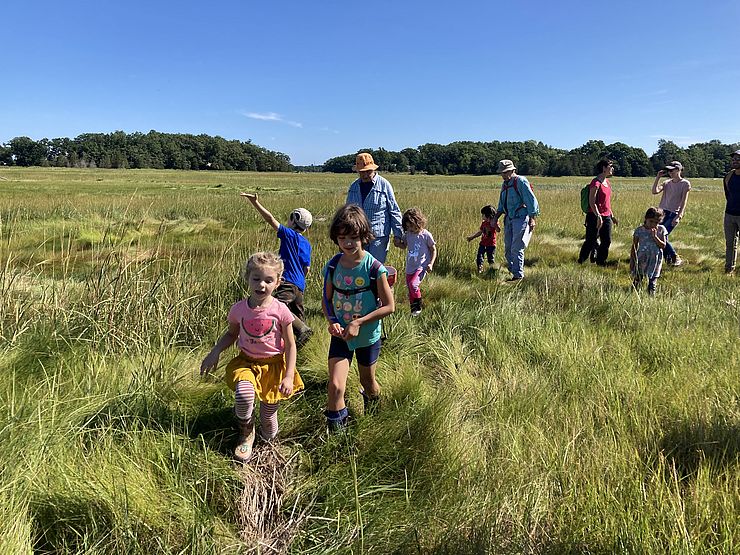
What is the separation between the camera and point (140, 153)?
328 ft

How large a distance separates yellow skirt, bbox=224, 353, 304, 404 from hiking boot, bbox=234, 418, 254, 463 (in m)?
0.14

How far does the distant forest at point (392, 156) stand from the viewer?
90.2 metres

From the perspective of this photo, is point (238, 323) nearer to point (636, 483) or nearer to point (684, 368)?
point (636, 483)

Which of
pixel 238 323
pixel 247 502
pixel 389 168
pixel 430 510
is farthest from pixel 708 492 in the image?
pixel 389 168

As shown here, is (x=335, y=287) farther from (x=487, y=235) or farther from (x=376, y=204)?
(x=487, y=235)

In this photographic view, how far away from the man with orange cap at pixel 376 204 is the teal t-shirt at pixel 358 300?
1.95m

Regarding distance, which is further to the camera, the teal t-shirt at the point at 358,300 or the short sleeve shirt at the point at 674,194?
the short sleeve shirt at the point at 674,194

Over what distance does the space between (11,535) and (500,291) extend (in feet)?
16.8

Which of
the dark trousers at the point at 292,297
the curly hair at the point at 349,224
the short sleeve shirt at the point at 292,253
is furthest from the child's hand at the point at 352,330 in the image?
the short sleeve shirt at the point at 292,253

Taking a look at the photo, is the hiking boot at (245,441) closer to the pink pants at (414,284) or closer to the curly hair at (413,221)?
the pink pants at (414,284)

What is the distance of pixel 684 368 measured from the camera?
9.87 ft

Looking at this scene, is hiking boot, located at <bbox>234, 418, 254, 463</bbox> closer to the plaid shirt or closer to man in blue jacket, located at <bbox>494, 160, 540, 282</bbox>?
the plaid shirt

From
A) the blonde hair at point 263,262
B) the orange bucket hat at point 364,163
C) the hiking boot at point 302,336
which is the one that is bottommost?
the hiking boot at point 302,336

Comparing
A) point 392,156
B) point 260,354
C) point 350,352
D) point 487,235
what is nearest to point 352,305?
point 350,352
